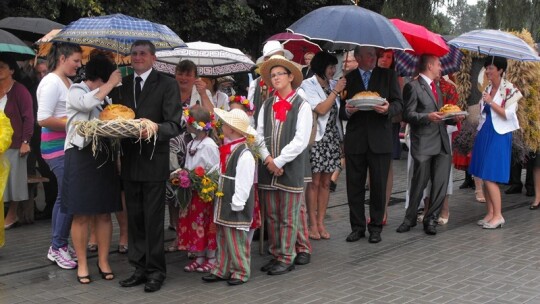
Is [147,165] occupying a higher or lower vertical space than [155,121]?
lower

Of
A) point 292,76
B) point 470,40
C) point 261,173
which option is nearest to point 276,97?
point 292,76

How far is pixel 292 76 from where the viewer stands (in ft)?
21.8

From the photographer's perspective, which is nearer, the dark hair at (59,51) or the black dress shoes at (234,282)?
the black dress shoes at (234,282)

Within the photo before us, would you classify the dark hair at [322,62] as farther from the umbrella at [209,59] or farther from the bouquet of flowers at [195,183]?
the bouquet of flowers at [195,183]

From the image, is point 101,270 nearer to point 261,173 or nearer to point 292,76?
point 261,173

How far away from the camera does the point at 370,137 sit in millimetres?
7645

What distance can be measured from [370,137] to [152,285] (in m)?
2.92

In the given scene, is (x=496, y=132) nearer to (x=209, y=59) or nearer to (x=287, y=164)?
(x=287, y=164)

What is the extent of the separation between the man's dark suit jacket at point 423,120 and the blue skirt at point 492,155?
0.60 metres

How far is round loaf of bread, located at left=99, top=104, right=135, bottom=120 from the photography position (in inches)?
225

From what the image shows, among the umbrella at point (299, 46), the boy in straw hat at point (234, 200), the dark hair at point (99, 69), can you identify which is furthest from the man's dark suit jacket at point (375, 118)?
the dark hair at point (99, 69)

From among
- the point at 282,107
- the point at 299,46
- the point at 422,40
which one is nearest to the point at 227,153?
the point at 282,107

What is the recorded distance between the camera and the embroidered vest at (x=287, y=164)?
6.52m

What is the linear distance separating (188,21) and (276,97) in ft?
35.7
